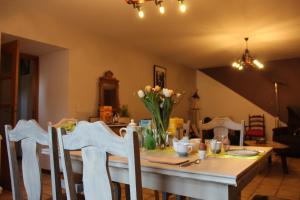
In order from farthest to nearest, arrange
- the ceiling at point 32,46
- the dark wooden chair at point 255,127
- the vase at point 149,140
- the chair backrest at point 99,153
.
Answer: the dark wooden chair at point 255,127
the ceiling at point 32,46
the vase at point 149,140
the chair backrest at point 99,153

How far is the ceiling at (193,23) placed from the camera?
3.24 m

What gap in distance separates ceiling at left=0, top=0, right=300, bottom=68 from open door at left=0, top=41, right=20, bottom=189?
61 cm

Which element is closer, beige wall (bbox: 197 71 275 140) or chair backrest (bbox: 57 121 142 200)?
chair backrest (bbox: 57 121 142 200)

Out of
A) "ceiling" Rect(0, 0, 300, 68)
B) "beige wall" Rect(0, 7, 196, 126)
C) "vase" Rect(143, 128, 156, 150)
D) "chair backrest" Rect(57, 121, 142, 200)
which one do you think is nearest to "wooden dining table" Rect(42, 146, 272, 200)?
"chair backrest" Rect(57, 121, 142, 200)

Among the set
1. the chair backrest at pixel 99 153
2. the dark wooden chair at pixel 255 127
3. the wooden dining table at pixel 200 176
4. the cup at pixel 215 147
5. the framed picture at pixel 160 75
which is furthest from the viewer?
the dark wooden chair at pixel 255 127

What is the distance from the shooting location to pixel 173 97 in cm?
188

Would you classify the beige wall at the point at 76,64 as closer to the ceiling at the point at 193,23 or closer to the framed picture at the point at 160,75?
the ceiling at the point at 193,23

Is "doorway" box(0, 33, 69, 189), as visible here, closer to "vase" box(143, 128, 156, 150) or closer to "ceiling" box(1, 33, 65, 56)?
"ceiling" box(1, 33, 65, 56)

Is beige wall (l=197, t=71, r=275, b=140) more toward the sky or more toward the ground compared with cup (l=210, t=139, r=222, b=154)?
more toward the sky

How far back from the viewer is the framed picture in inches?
231

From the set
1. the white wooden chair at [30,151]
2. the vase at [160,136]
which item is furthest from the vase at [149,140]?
A: the white wooden chair at [30,151]

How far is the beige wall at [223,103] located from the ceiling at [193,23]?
1.91m

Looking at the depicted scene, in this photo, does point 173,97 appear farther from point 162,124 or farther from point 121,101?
point 121,101

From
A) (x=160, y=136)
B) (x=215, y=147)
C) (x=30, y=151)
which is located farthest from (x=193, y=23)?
(x=30, y=151)
